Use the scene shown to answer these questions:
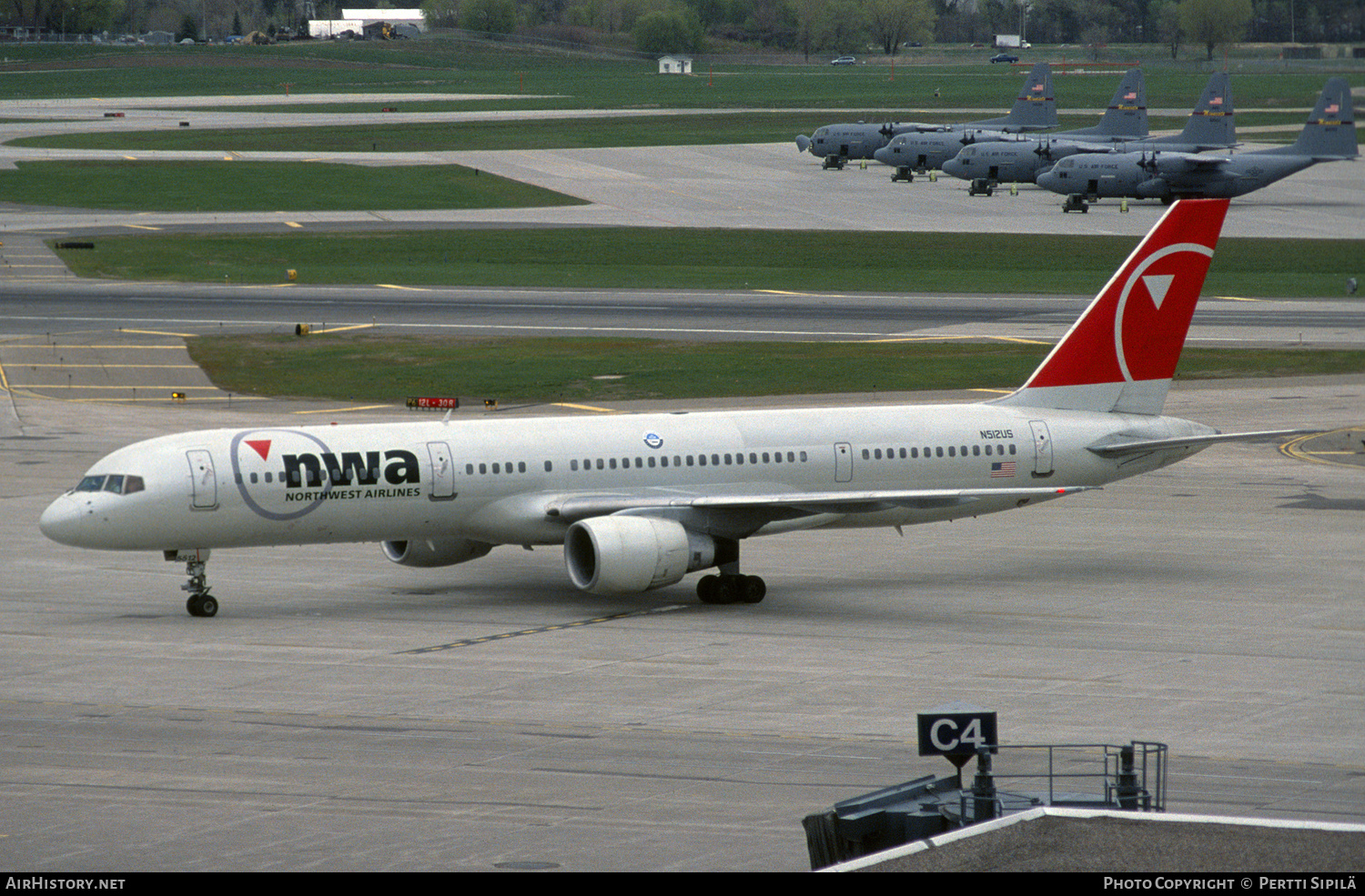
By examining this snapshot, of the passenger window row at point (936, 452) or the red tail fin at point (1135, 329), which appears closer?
the passenger window row at point (936, 452)

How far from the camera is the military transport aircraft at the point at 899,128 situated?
176 metres

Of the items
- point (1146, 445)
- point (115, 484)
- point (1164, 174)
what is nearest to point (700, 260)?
point (1164, 174)

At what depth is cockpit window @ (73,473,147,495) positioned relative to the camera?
3800 cm

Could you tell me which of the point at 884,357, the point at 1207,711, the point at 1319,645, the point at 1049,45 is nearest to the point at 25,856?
the point at 1207,711

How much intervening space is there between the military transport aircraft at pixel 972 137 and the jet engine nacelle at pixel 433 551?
127m

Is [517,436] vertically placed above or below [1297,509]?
above

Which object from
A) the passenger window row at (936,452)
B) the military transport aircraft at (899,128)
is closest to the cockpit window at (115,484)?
the passenger window row at (936,452)

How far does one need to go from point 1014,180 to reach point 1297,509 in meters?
111

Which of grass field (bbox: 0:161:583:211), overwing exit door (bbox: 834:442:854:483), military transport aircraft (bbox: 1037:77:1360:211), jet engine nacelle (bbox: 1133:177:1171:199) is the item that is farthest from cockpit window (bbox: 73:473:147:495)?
jet engine nacelle (bbox: 1133:177:1171:199)

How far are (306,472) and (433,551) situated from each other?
15.6ft

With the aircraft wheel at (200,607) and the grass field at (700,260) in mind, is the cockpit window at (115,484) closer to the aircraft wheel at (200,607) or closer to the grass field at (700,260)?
the aircraft wheel at (200,607)

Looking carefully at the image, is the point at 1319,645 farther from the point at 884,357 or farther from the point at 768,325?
the point at 768,325

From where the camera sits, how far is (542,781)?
26406 mm

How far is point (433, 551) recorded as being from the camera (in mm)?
42750
